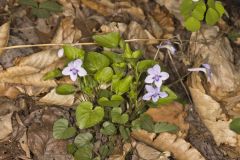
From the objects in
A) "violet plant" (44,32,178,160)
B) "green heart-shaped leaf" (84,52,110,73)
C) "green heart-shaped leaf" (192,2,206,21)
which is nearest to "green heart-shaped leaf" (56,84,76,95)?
"violet plant" (44,32,178,160)

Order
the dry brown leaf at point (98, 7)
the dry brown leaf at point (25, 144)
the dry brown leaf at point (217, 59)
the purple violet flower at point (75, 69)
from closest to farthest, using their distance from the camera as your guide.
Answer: the purple violet flower at point (75, 69) → the dry brown leaf at point (25, 144) → the dry brown leaf at point (217, 59) → the dry brown leaf at point (98, 7)

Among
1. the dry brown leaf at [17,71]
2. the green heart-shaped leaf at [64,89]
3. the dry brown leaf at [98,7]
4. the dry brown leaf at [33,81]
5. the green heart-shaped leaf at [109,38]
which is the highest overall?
the green heart-shaped leaf at [109,38]

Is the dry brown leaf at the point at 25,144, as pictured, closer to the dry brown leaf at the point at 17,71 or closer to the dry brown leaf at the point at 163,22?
the dry brown leaf at the point at 17,71

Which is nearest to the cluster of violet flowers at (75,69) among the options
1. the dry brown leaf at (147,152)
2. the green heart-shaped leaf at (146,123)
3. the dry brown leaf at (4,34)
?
the green heart-shaped leaf at (146,123)

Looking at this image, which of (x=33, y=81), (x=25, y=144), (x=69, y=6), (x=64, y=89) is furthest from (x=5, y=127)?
(x=69, y=6)

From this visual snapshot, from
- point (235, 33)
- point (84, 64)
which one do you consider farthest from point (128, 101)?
point (235, 33)

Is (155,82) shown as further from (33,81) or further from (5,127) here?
(5,127)

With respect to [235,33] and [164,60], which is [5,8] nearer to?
[164,60]

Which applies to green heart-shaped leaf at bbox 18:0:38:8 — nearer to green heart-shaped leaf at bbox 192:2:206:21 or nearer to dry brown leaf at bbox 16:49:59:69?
dry brown leaf at bbox 16:49:59:69
